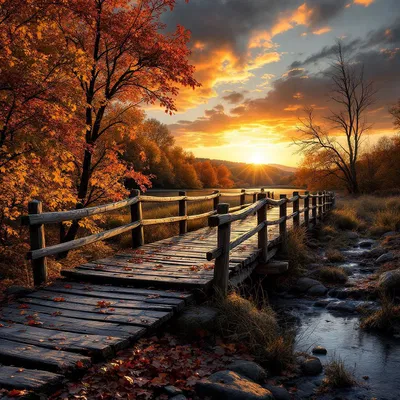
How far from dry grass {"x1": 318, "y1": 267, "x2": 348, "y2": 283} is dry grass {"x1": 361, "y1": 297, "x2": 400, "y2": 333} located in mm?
2898

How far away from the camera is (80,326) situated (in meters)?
4.47

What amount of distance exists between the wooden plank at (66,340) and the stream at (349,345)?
7.31ft

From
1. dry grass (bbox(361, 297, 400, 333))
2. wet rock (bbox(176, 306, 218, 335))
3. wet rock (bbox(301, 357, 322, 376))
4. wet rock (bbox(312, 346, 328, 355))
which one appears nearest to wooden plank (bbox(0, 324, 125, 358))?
wet rock (bbox(176, 306, 218, 335))

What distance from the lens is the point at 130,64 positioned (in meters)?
11.0

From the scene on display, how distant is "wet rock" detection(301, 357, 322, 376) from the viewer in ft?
15.8

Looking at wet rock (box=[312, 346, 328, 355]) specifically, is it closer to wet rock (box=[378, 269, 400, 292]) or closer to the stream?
the stream

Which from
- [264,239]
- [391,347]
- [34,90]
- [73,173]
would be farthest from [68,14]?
[391,347]

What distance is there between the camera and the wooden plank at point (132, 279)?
19.2 feet

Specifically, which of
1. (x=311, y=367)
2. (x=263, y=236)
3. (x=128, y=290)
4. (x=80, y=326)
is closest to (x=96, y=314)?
(x=80, y=326)

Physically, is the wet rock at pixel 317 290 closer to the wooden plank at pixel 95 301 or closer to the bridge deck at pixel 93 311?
the bridge deck at pixel 93 311

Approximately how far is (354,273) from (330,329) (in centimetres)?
450

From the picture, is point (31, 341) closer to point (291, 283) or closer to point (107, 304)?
point (107, 304)

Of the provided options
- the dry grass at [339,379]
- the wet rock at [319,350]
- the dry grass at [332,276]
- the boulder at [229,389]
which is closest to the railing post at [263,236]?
the dry grass at [332,276]

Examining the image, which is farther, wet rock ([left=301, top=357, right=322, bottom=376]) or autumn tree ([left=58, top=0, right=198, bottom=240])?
autumn tree ([left=58, top=0, right=198, bottom=240])
